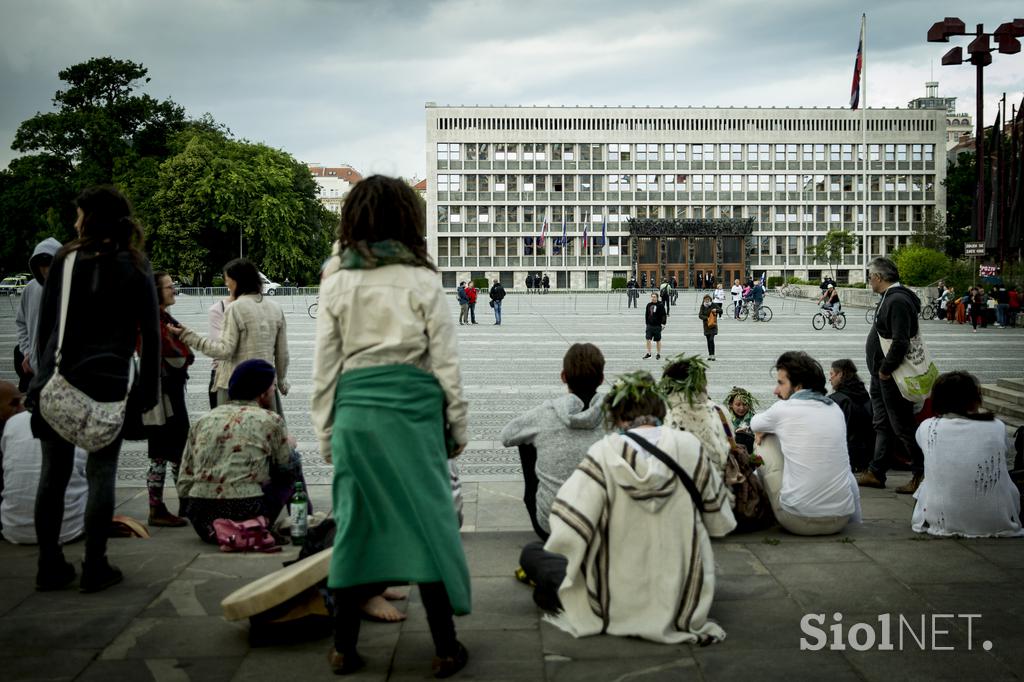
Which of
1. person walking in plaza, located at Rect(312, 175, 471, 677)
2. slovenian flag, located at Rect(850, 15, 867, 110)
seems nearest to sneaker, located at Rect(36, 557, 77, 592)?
person walking in plaza, located at Rect(312, 175, 471, 677)

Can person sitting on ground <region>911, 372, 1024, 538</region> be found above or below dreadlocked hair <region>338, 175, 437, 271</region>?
below

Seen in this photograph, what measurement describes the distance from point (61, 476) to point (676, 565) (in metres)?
2.96

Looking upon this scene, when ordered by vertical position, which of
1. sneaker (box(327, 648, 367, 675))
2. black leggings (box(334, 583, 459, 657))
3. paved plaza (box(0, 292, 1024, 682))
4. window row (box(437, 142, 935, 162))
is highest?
window row (box(437, 142, 935, 162))

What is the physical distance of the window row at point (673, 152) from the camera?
344 ft

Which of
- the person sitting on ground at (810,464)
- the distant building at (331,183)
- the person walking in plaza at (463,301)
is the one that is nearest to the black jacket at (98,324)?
the person sitting on ground at (810,464)

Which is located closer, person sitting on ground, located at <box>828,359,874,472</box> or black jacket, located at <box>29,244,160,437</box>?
black jacket, located at <box>29,244,160,437</box>

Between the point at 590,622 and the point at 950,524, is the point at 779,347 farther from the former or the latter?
the point at 590,622

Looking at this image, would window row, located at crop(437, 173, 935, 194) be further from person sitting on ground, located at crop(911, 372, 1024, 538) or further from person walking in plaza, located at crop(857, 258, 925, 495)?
person sitting on ground, located at crop(911, 372, 1024, 538)

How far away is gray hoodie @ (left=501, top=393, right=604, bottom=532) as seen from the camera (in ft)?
16.1

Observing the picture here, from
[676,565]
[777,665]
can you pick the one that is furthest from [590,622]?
[777,665]

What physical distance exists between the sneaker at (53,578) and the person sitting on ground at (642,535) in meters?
2.48

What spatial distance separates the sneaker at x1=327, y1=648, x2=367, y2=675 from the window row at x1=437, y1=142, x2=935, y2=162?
339 feet

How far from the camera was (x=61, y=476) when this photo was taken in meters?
4.62

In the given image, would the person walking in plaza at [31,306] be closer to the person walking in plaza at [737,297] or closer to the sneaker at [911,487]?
the sneaker at [911,487]
